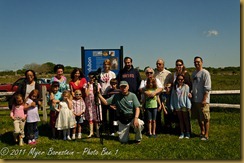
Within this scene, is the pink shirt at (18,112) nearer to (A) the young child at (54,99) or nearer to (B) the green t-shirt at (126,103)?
(A) the young child at (54,99)

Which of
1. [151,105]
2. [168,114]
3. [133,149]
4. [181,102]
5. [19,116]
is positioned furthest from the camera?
[168,114]

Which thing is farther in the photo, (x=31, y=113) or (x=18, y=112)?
(x=31, y=113)

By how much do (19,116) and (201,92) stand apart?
4492 millimetres

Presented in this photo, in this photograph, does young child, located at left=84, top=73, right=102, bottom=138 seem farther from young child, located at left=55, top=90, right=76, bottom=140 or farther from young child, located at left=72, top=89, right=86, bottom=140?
young child, located at left=55, top=90, right=76, bottom=140

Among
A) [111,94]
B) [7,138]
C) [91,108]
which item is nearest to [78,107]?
[91,108]

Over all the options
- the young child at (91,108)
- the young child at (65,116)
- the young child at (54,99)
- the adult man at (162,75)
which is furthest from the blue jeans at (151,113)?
the young child at (54,99)

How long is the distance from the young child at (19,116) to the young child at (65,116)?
2.77ft

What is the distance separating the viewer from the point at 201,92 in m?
6.13

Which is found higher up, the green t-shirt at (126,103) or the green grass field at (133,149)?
the green t-shirt at (126,103)

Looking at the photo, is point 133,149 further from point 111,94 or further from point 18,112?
point 18,112

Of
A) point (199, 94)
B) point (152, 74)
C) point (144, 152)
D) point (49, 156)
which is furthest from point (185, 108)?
point (49, 156)

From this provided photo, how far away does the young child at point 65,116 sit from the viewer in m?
6.39

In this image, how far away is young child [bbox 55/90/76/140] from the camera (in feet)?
21.0

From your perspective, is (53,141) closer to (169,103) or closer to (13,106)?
(13,106)
